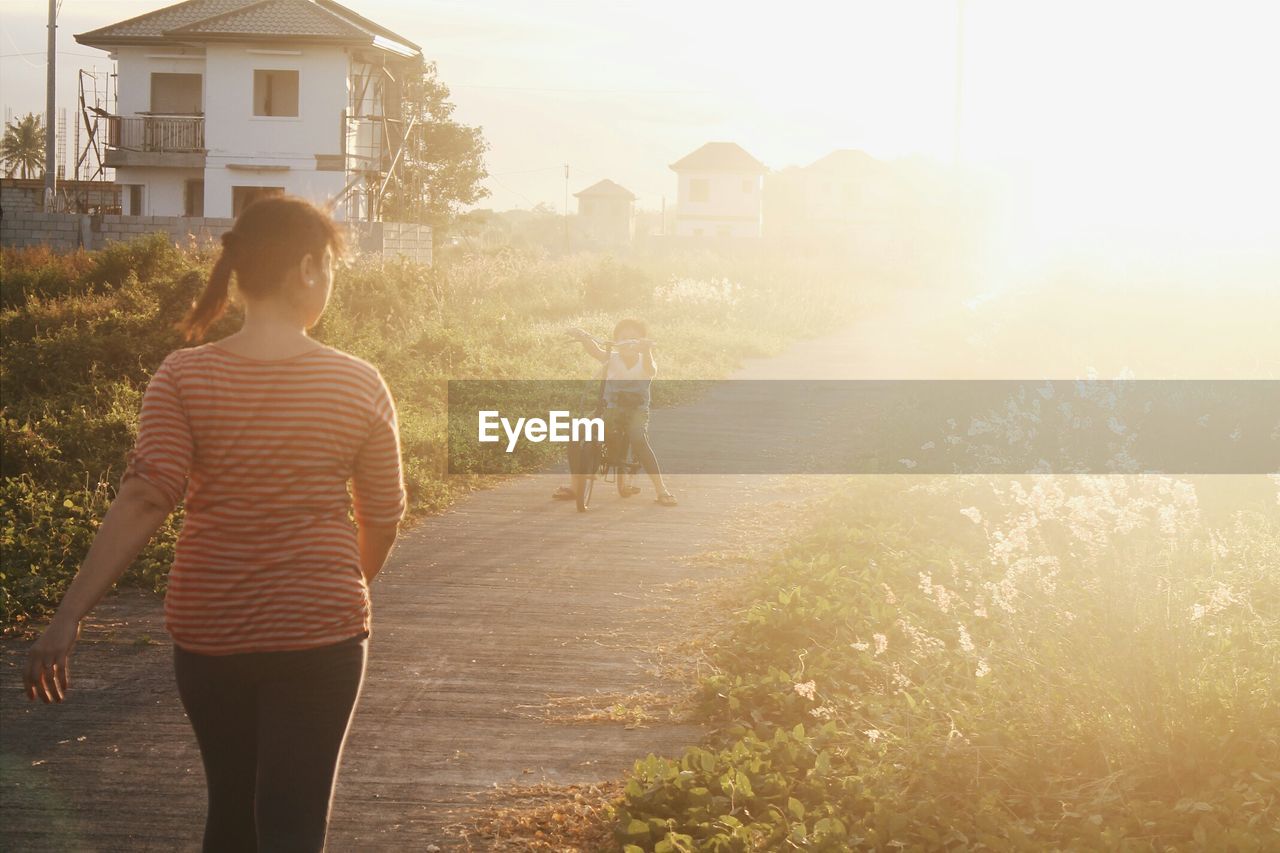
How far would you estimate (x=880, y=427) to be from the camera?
16297mm

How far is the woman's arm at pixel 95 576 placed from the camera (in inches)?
120

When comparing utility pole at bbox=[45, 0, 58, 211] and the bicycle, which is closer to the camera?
the bicycle

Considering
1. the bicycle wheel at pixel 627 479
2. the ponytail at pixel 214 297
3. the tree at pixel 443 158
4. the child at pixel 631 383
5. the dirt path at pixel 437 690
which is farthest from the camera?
the tree at pixel 443 158

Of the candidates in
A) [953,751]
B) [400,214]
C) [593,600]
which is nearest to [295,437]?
[953,751]

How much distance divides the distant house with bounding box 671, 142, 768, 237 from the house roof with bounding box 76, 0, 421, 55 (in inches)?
2035

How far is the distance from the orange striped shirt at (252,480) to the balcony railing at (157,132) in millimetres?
39059

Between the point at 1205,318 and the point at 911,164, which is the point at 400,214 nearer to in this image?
the point at 1205,318

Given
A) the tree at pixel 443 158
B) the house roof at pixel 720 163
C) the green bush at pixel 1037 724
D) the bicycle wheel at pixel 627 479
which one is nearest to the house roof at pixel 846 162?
the house roof at pixel 720 163

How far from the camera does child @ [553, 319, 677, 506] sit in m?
11.9

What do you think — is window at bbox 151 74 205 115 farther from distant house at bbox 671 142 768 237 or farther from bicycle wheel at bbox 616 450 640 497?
distant house at bbox 671 142 768 237

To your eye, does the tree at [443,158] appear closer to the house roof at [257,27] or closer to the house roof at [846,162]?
the house roof at [257,27]

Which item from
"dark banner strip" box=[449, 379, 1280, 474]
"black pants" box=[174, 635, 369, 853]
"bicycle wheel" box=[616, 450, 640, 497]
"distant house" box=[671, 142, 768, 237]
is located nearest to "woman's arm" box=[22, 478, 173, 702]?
"black pants" box=[174, 635, 369, 853]

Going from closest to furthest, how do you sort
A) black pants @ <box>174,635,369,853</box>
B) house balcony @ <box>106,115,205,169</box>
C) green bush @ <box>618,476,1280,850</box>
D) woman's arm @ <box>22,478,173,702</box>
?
woman's arm @ <box>22,478,173,702</box>
black pants @ <box>174,635,369,853</box>
green bush @ <box>618,476,1280,850</box>
house balcony @ <box>106,115,205,169</box>

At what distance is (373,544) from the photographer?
136 inches
